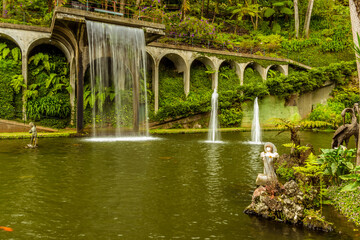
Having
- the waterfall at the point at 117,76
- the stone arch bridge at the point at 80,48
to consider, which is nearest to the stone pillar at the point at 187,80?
the stone arch bridge at the point at 80,48

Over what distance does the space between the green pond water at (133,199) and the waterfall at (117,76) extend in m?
9.52

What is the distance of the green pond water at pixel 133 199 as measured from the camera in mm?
4520

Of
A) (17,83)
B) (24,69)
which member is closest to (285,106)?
(24,69)

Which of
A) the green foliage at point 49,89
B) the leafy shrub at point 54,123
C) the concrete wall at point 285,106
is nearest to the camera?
Result: the green foliage at point 49,89

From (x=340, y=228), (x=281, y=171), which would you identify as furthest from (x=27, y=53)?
(x=340, y=228)

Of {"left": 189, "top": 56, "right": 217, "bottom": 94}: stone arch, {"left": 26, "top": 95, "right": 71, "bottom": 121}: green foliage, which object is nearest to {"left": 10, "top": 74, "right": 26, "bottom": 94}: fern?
{"left": 26, "top": 95, "right": 71, "bottom": 121}: green foliage

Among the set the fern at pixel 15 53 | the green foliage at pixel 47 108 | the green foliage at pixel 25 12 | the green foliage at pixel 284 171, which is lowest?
the green foliage at pixel 284 171

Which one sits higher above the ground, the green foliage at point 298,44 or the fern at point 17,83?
the green foliage at point 298,44

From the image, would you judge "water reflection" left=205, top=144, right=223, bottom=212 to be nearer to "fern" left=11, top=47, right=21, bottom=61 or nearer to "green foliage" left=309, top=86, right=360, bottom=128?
"fern" left=11, top=47, right=21, bottom=61

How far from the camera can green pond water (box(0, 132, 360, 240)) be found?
4520mm

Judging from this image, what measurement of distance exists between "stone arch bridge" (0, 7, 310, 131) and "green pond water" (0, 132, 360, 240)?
354 inches

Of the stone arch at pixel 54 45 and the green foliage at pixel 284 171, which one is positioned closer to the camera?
the green foliage at pixel 284 171

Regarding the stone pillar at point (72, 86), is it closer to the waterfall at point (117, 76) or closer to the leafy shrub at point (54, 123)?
the leafy shrub at point (54, 123)

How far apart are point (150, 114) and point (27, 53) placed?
9288 mm
